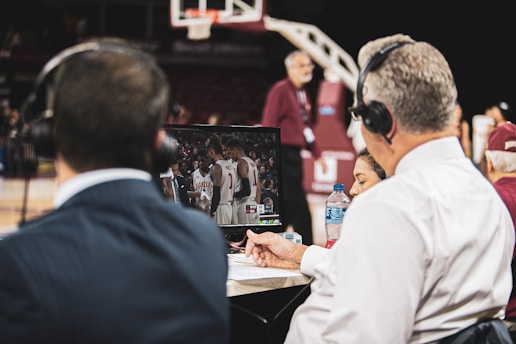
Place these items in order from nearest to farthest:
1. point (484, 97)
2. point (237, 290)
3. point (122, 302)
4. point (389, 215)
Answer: point (122, 302) < point (389, 215) < point (237, 290) < point (484, 97)

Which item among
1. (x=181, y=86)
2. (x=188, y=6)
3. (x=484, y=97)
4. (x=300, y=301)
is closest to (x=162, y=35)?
(x=181, y=86)

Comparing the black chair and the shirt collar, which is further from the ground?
the shirt collar

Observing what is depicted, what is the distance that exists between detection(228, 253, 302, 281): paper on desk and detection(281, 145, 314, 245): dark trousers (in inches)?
117

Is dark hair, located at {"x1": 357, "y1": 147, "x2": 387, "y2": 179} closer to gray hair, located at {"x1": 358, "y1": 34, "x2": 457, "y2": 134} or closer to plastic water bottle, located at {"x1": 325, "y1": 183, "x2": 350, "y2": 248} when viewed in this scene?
plastic water bottle, located at {"x1": 325, "y1": 183, "x2": 350, "y2": 248}

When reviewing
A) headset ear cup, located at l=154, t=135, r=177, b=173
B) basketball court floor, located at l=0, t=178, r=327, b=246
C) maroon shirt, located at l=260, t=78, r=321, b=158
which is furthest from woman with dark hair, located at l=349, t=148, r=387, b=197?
basketball court floor, located at l=0, t=178, r=327, b=246

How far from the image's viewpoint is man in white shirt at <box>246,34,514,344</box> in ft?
4.02

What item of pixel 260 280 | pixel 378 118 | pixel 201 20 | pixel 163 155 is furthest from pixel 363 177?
pixel 201 20

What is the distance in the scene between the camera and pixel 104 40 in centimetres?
103

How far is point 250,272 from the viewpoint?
6.50ft

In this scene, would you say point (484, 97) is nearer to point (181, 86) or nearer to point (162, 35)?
point (181, 86)

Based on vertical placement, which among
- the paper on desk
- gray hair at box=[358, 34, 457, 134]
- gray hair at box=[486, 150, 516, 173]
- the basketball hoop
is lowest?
the paper on desk

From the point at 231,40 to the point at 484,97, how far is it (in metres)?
8.75

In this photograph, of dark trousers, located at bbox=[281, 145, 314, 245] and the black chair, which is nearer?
the black chair

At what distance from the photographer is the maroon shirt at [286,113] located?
528 cm
